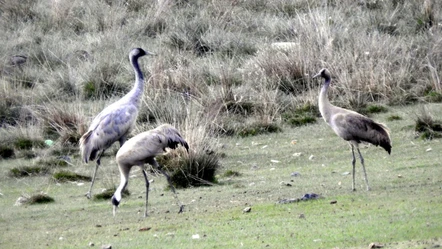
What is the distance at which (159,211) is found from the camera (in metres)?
11.4

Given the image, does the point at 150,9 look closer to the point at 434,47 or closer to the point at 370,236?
the point at 434,47

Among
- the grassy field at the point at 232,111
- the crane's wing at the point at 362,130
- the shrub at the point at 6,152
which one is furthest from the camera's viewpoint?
the shrub at the point at 6,152

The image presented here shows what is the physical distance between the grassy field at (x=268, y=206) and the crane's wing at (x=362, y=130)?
51 cm

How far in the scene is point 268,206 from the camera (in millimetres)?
10766

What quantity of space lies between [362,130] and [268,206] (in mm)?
1759

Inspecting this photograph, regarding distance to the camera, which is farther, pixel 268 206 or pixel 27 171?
pixel 27 171

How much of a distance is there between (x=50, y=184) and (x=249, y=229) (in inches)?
206

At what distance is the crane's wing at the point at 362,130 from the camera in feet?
38.5

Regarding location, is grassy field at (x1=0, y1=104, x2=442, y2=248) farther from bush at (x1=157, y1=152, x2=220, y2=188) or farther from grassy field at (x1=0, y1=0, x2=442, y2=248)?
bush at (x1=157, y1=152, x2=220, y2=188)

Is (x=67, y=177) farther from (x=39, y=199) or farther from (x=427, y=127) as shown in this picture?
(x=427, y=127)

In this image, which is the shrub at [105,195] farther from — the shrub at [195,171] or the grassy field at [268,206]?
the shrub at [195,171]

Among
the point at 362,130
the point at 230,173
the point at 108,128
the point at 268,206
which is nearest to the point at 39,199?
the point at 108,128

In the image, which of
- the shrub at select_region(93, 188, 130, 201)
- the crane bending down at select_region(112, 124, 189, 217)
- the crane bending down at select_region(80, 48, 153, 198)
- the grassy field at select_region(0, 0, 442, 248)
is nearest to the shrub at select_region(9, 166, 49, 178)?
the grassy field at select_region(0, 0, 442, 248)

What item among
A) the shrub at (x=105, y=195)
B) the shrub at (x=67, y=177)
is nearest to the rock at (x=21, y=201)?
the shrub at (x=105, y=195)
